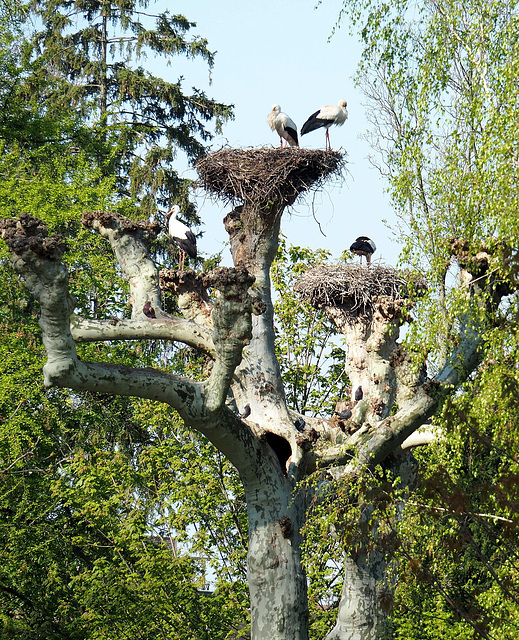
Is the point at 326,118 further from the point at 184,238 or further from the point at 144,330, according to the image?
the point at 144,330

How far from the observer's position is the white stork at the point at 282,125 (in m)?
17.2

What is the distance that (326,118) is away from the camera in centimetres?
1825

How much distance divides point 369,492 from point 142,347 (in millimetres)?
11308

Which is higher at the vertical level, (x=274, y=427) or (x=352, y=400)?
(x=352, y=400)

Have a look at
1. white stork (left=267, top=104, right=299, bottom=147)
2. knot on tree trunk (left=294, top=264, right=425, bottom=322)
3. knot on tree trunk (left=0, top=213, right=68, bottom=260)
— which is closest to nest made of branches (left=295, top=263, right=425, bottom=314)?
knot on tree trunk (left=294, top=264, right=425, bottom=322)

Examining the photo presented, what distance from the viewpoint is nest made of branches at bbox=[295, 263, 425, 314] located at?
15094 mm

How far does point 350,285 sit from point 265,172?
295 centimetres

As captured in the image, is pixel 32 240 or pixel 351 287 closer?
pixel 32 240

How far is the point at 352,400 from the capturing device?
13.6 meters

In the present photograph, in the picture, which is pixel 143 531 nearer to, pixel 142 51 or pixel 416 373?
pixel 416 373

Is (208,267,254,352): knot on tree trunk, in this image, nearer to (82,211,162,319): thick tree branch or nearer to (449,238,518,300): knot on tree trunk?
(82,211,162,319): thick tree branch

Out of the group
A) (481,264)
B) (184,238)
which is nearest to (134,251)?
(184,238)

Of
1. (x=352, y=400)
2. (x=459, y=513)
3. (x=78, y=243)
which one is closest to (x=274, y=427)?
(x=352, y=400)

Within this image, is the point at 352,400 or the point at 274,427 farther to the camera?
the point at 352,400
